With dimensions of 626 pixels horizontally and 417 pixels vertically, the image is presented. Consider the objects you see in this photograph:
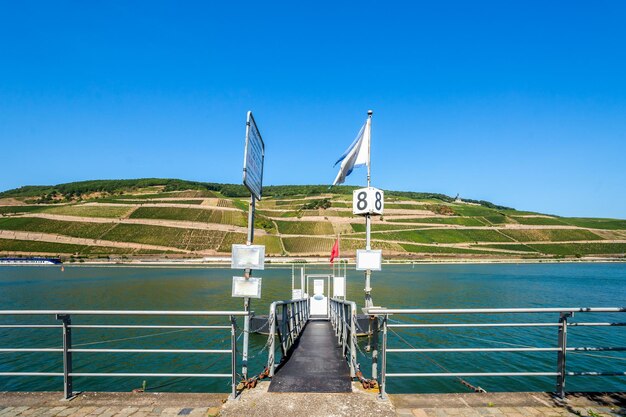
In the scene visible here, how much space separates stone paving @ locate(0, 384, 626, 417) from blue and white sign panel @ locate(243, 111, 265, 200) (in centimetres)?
330

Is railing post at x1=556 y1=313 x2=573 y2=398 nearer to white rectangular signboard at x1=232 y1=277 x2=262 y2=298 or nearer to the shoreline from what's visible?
white rectangular signboard at x1=232 y1=277 x2=262 y2=298

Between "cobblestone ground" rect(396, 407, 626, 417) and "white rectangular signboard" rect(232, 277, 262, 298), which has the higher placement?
"white rectangular signboard" rect(232, 277, 262, 298)

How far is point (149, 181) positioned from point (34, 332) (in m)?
181

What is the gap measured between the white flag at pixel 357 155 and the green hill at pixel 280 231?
79.5m

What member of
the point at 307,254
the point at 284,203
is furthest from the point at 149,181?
the point at 307,254

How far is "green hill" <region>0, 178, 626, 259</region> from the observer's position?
9012cm

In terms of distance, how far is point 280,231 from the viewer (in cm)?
10925

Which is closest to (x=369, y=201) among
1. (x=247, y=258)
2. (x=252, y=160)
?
(x=252, y=160)

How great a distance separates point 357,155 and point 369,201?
2028 millimetres

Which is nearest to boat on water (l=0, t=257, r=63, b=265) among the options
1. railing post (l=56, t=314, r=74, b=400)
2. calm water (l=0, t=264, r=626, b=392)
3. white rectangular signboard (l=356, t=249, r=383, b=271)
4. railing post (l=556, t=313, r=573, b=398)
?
calm water (l=0, t=264, r=626, b=392)

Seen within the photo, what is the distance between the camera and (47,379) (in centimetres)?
1211

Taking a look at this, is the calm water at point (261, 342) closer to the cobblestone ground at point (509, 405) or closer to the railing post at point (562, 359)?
the cobblestone ground at point (509, 405)

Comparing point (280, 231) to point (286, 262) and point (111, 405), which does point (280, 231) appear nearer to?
point (286, 262)

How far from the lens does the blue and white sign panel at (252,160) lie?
5684 millimetres
